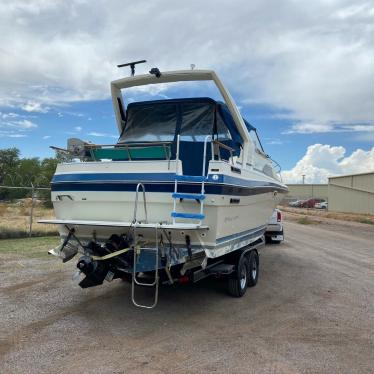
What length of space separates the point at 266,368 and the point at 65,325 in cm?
268

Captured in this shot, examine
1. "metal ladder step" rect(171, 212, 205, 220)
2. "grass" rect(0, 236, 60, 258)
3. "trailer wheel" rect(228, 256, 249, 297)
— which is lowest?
"grass" rect(0, 236, 60, 258)

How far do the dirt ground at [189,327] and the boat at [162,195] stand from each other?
55 centimetres

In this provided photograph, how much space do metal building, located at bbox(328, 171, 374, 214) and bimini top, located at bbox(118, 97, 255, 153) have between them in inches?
1268

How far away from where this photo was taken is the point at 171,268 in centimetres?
609

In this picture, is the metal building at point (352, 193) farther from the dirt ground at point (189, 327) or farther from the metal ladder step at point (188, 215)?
the metal ladder step at point (188, 215)

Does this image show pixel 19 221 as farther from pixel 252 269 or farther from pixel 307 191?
pixel 307 191

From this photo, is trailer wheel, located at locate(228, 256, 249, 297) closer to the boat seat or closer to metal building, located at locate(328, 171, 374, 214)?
the boat seat

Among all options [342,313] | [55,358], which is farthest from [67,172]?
[342,313]

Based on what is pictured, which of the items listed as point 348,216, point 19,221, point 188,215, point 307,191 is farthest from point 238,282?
point 307,191

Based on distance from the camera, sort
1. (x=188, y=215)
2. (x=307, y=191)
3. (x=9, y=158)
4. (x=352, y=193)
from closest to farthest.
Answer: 1. (x=188, y=215)
2. (x=352, y=193)
3. (x=9, y=158)
4. (x=307, y=191)

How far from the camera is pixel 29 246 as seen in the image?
12.2 m

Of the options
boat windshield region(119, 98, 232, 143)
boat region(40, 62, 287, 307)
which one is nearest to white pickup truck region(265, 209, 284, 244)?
boat region(40, 62, 287, 307)

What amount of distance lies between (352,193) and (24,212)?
3116 centimetres

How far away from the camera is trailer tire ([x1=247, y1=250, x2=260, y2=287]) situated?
26.1ft
